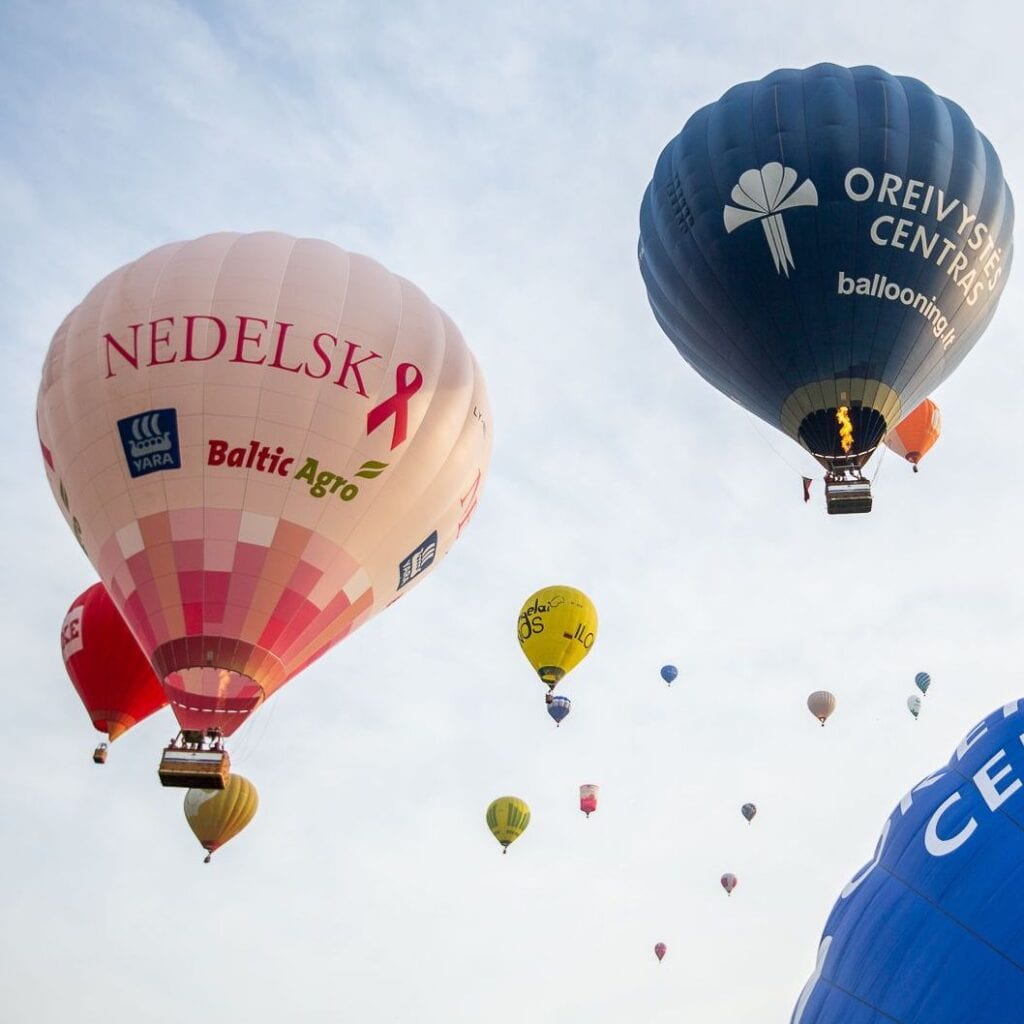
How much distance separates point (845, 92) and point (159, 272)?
26.6 feet

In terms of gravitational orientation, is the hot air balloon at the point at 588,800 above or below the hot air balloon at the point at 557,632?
below

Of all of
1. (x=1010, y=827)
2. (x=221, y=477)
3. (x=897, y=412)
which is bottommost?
(x=1010, y=827)

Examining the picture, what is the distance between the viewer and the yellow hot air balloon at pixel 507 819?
2472 centimetres

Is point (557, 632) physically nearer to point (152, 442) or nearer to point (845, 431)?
point (845, 431)

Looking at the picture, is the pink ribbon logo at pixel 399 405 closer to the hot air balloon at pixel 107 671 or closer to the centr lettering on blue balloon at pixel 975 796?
the hot air balloon at pixel 107 671

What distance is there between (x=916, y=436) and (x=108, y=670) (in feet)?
43.2

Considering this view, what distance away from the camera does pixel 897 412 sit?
14648mm

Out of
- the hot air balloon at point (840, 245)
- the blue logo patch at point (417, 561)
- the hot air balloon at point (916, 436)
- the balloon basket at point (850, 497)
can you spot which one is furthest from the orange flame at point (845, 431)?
the hot air balloon at point (916, 436)

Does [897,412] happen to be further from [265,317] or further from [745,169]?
[265,317]

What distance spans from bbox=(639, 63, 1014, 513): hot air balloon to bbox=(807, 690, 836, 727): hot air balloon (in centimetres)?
1119

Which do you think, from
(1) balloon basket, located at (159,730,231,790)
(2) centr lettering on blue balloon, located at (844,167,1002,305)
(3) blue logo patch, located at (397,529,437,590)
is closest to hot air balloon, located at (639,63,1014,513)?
(2) centr lettering on blue balloon, located at (844,167,1002,305)

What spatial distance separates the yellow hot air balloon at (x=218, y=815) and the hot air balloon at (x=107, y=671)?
4.08 meters

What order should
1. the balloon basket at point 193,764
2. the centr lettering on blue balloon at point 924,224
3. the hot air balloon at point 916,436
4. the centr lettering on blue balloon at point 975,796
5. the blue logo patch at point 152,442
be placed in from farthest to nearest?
the hot air balloon at point 916,436
the centr lettering on blue balloon at point 924,224
the blue logo patch at point 152,442
the balloon basket at point 193,764
the centr lettering on blue balloon at point 975,796

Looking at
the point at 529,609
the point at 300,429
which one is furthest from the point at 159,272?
the point at 529,609
